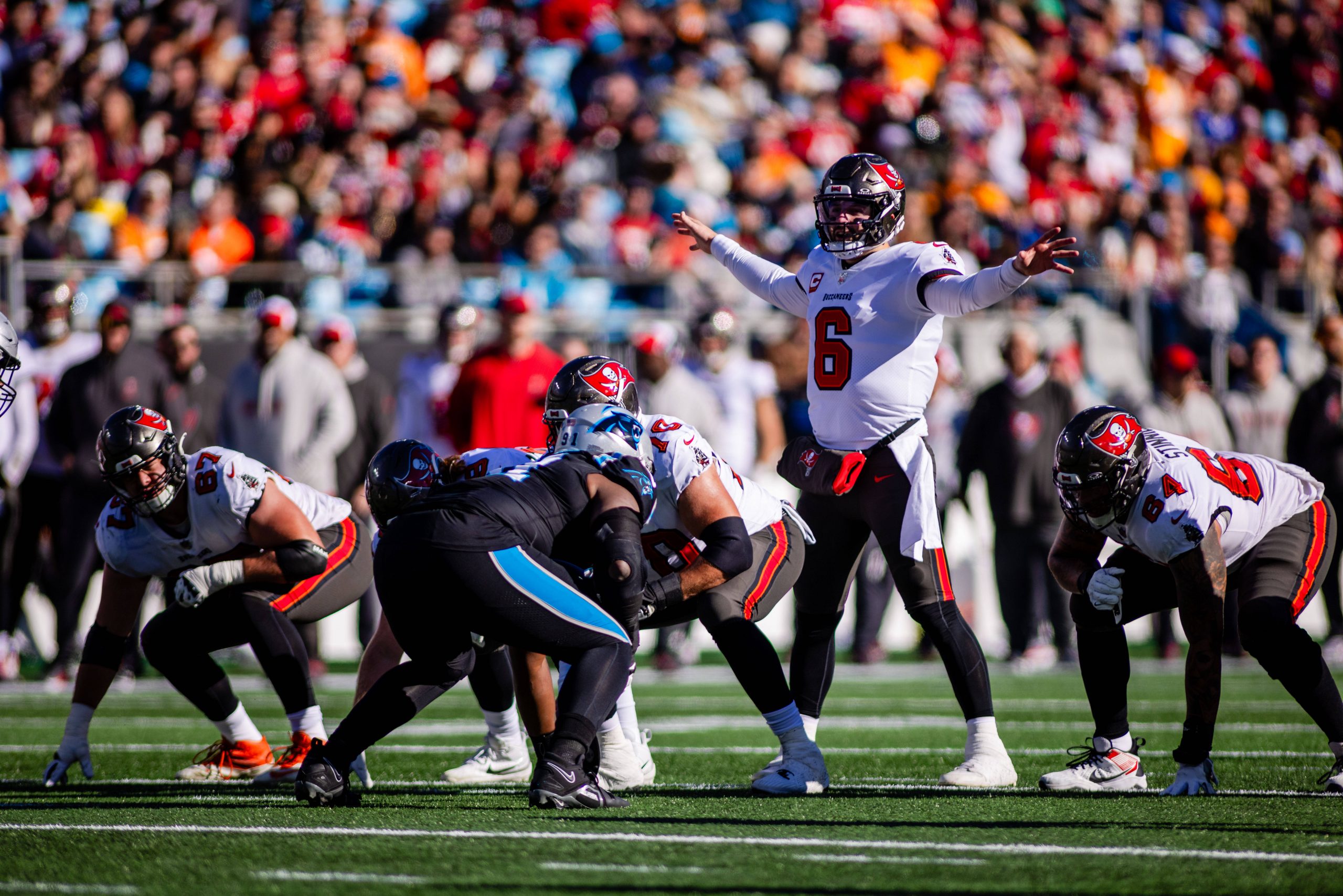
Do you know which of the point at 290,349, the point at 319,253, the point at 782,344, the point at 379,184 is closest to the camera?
the point at 290,349

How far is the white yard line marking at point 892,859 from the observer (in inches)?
154

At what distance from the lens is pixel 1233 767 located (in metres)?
6.10

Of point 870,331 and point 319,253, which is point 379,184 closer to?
point 319,253

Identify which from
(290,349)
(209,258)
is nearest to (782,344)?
(290,349)

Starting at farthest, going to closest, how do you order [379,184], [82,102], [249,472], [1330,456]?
[82,102], [379,184], [1330,456], [249,472]

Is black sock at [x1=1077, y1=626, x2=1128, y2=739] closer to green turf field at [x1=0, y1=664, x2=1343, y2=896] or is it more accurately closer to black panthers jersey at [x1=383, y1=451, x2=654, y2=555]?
green turf field at [x1=0, y1=664, x2=1343, y2=896]

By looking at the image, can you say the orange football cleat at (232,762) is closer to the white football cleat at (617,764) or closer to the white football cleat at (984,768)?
the white football cleat at (617,764)

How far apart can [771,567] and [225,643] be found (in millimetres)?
2025

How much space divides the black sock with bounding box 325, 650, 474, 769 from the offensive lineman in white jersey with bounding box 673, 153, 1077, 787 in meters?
A: 1.44

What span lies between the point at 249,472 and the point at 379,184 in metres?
8.00

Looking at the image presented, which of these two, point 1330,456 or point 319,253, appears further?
point 319,253

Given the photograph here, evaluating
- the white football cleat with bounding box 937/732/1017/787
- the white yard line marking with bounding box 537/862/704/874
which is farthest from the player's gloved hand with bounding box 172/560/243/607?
the white football cleat with bounding box 937/732/1017/787

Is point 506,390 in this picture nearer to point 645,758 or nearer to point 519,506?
point 645,758

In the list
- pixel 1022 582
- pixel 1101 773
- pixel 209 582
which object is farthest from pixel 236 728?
pixel 1022 582
